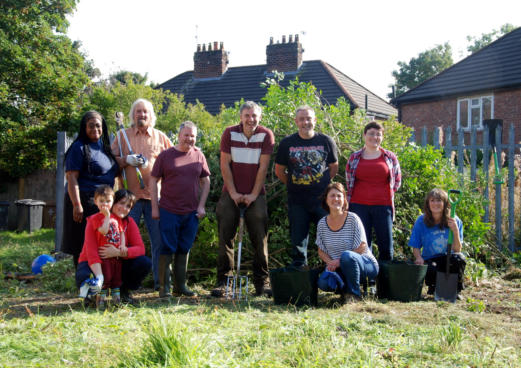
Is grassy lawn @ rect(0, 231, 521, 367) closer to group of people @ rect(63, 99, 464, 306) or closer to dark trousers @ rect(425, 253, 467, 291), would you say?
dark trousers @ rect(425, 253, 467, 291)

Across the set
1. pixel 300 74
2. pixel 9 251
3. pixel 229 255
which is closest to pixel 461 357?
pixel 229 255

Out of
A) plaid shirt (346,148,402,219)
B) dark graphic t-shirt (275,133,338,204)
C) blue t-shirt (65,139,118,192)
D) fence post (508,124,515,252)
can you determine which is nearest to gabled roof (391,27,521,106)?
fence post (508,124,515,252)

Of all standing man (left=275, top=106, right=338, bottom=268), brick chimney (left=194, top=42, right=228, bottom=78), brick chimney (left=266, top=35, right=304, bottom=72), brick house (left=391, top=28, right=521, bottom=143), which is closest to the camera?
standing man (left=275, top=106, right=338, bottom=268)

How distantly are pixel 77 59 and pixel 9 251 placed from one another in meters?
9.88

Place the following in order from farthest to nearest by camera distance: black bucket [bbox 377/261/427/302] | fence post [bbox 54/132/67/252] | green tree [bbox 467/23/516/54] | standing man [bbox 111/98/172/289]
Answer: green tree [bbox 467/23/516/54]
fence post [bbox 54/132/67/252]
standing man [bbox 111/98/172/289]
black bucket [bbox 377/261/427/302]

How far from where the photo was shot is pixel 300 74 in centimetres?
2256

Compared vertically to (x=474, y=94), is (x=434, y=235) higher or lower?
lower

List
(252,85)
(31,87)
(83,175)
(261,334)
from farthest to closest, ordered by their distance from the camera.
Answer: (252,85) < (31,87) < (83,175) < (261,334)

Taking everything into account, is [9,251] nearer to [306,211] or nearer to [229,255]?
[229,255]

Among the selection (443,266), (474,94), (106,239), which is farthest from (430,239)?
(474,94)

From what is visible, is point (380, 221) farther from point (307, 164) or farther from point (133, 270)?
point (133, 270)

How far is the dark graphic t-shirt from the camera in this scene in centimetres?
505

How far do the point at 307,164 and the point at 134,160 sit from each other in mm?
1731

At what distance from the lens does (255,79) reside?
2394cm
